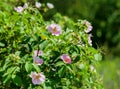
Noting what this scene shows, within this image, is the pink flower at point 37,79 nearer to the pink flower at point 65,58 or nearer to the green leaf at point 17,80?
the green leaf at point 17,80

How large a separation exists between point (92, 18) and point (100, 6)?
2.07 ft

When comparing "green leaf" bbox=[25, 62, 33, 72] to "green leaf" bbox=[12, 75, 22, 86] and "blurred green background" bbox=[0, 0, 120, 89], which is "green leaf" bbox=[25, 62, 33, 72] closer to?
"green leaf" bbox=[12, 75, 22, 86]

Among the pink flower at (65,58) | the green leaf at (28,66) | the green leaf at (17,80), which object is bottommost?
the green leaf at (17,80)

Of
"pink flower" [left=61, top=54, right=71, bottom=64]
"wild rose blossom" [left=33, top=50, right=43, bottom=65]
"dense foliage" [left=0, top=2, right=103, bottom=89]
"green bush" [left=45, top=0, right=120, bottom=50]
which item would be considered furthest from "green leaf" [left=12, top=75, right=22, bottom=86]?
"green bush" [left=45, top=0, right=120, bottom=50]

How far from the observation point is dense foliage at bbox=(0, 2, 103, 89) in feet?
11.4

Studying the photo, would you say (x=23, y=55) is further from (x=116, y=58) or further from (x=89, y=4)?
(x=89, y=4)

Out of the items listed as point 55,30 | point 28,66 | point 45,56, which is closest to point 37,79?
point 28,66

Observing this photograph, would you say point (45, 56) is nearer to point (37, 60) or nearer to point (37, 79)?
point (37, 60)

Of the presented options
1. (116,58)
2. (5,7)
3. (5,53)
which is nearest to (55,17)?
(5,7)

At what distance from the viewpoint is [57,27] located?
3627 millimetres

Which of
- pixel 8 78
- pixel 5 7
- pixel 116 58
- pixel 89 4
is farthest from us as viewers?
pixel 89 4

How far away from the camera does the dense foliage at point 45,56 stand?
3480 millimetres

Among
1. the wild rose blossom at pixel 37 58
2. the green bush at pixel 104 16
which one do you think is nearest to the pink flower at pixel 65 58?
the wild rose blossom at pixel 37 58

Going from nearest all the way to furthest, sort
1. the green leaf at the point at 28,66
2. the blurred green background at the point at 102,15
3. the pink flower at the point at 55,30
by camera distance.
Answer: the green leaf at the point at 28,66
the pink flower at the point at 55,30
the blurred green background at the point at 102,15
